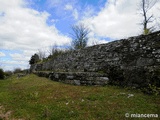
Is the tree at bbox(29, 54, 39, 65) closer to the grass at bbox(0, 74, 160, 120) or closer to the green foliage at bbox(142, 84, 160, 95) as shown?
the grass at bbox(0, 74, 160, 120)

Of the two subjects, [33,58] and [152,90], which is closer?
[152,90]

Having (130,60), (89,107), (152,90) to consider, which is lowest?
(89,107)

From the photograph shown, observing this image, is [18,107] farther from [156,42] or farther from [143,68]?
[156,42]

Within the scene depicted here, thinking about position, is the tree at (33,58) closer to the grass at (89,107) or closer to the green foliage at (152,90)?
the grass at (89,107)

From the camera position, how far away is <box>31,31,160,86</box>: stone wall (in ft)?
19.4

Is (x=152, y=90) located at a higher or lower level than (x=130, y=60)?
lower

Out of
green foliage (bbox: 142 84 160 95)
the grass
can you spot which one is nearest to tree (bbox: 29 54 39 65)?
the grass

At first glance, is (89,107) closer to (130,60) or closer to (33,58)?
(130,60)

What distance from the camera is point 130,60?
6.84 metres

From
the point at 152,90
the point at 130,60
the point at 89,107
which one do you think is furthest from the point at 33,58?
the point at 152,90

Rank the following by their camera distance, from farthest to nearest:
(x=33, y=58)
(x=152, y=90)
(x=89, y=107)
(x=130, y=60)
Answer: (x=33, y=58) < (x=130, y=60) < (x=152, y=90) < (x=89, y=107)

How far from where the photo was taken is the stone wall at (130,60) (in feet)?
19.4

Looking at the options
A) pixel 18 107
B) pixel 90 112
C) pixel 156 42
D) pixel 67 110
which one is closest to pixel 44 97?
pixel 18 107

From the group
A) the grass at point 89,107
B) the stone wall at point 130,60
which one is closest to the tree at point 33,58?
the stone wall at point 130,60
